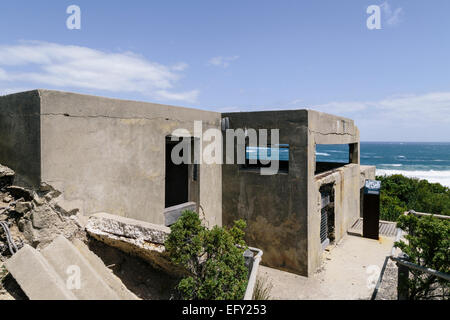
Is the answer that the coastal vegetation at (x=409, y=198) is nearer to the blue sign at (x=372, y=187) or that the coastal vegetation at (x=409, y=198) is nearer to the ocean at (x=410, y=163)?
the blue sign at (x=372, y=187)

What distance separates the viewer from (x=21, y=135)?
4953 mm

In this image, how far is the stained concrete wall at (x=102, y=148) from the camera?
15.5 ft

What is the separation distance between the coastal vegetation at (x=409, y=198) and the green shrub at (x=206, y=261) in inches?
483

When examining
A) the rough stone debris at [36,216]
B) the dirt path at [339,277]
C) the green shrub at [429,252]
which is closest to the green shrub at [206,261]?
the rough stone debris at [36,216]

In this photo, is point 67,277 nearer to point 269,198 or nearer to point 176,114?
point 176,114

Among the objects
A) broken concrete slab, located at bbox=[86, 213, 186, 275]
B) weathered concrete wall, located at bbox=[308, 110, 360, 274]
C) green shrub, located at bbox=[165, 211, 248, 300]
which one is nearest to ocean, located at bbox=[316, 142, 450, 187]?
weathered concrete wall, located at bbox=[308, 110, 360, 274]

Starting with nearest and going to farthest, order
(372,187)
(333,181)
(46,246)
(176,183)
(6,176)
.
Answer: (46,246) < (6,176) < (176,183) < (333,181) < (372,187)

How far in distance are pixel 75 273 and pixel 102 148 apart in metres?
2.43

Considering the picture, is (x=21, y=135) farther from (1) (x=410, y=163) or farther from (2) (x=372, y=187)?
(1) (x=410, y=163)

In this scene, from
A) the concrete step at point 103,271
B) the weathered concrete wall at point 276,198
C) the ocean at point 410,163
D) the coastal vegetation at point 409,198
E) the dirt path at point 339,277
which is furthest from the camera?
the ocean at point 410,163

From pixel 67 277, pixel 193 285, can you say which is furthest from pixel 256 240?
pixel 67 277

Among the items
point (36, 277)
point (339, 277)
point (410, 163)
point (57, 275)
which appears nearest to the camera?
point (36, 277)

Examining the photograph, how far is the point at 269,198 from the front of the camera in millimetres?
9000

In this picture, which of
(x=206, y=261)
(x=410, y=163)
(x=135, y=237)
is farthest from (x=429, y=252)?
(x=410, y=163)
